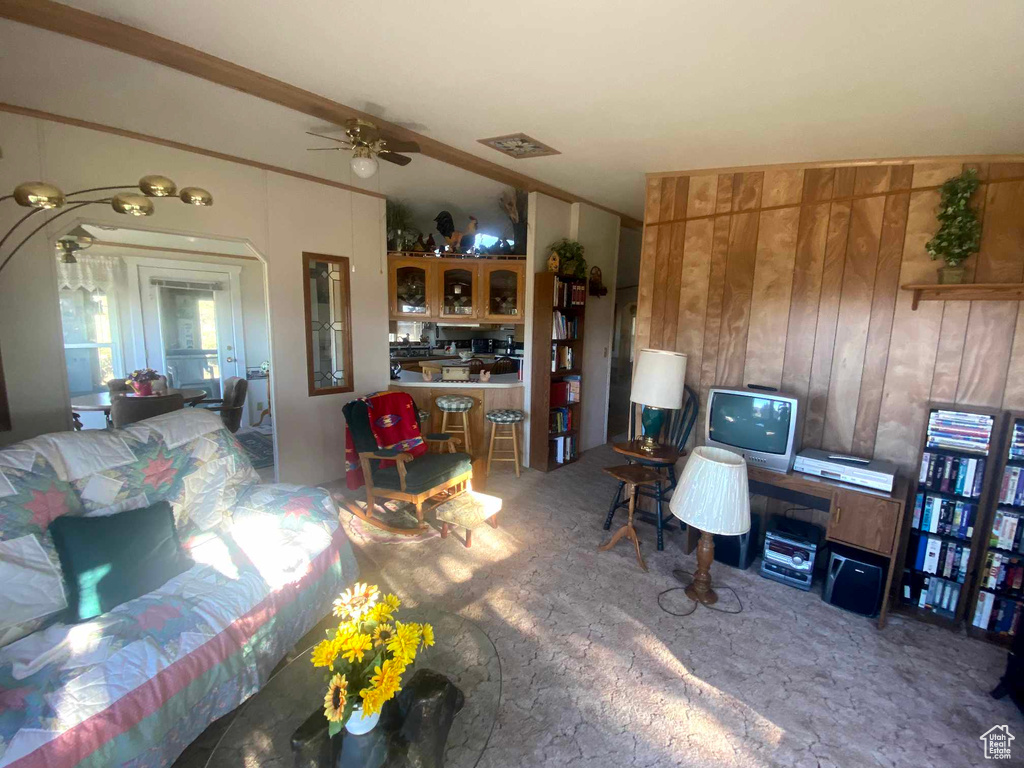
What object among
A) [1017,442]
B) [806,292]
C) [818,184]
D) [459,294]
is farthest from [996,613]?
[459,294]

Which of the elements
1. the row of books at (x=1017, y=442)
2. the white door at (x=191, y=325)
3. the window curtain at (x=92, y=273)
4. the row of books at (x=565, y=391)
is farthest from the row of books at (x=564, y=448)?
the window curtain at (x=92, y=273)

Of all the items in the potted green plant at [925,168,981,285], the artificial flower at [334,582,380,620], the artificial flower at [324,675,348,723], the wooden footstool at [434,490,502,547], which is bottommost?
the wooden footstool at [434,490,502,547]

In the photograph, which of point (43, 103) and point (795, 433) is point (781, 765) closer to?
point (795, 433)

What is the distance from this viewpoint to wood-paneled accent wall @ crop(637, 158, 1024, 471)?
2.38 meters

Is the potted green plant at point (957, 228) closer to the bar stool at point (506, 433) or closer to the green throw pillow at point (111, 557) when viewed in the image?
the bar stool at point (506, 433)

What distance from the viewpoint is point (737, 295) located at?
10.2 feet

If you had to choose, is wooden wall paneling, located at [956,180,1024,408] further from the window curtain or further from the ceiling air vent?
the window curtain

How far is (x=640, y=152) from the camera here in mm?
3029

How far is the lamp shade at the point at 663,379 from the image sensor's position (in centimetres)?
296

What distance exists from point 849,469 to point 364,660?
2.55 metres

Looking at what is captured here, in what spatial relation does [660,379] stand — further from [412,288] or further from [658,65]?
[412,288]

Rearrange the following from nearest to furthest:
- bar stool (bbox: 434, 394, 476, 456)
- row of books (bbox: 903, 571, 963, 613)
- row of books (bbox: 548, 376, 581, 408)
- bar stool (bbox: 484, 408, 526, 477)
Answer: row of books (bbox: 903, 571, 963, 613), bar stool (bbox: 434, 394, 476, 456), bar stool (bbox: 484, 408, 526, 477), row of books (bbox: 548, 376, 581, 408)

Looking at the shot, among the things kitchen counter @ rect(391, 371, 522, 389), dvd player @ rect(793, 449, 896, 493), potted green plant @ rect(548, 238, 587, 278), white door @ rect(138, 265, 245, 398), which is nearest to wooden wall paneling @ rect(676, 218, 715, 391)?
dvd player @ rect(793, 449, 896, 493)

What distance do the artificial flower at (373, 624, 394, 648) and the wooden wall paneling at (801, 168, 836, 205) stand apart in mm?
3252
